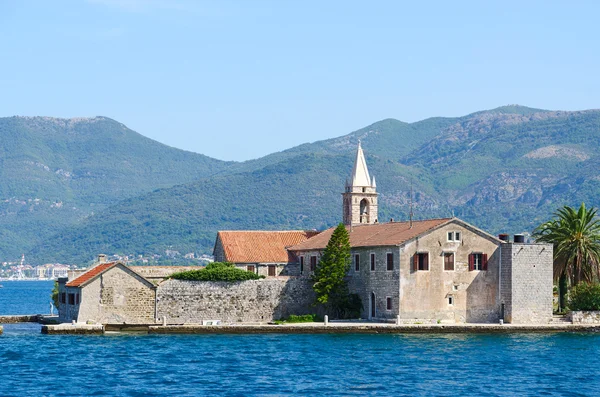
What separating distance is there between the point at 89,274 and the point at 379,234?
18.1 metres

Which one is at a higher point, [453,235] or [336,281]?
[453,235]

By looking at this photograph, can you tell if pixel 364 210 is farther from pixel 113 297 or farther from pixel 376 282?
pixel 113 297

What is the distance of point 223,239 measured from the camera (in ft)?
267

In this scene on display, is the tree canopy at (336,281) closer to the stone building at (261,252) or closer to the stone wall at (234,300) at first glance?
the stone wall at (234,300)

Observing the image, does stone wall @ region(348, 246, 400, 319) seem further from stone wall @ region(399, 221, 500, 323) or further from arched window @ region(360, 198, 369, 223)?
arched window @ region(360, 198, 369, 223)

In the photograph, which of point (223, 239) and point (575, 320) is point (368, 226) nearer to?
point (223, 239)

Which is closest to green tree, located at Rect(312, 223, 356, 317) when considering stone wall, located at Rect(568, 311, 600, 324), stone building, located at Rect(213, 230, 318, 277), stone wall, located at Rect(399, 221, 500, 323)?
stone wall, located at Rect(399, 221, 500, 323)

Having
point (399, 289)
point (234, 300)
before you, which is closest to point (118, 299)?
point (234, 300)

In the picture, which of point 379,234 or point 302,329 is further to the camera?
point 379,234

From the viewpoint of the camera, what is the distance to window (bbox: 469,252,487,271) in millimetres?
69125

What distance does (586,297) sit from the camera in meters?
69.4

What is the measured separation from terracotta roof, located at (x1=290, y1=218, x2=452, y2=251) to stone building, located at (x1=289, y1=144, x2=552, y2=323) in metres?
0.15

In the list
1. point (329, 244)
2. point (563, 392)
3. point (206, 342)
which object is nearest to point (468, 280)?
point (329, 244)

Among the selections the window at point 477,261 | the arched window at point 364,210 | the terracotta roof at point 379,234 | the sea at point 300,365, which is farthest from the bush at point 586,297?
the arched window at point 364,210
